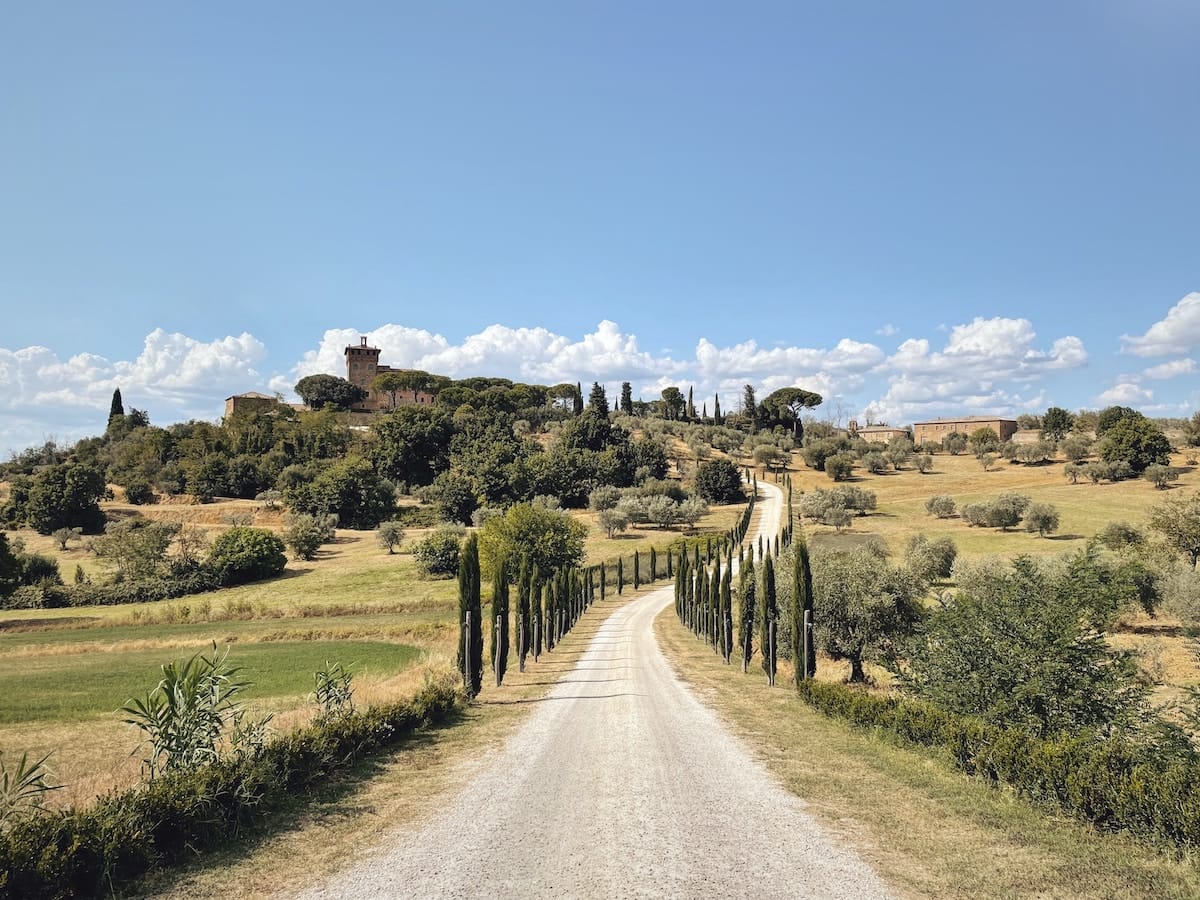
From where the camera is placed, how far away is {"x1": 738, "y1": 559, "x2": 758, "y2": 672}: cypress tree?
24.9m

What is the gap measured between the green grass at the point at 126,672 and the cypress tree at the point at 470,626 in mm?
5528

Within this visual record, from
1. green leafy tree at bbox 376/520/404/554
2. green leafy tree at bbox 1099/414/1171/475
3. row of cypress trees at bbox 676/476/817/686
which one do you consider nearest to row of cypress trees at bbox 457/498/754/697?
row of cypress trees at bbox 676/476/817/686

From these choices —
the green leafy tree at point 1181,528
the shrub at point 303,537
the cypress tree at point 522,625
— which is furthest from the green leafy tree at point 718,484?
the cypress tree at point 522,625

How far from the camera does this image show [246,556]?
62.4 m

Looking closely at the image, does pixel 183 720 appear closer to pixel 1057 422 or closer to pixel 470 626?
pixel 470 626

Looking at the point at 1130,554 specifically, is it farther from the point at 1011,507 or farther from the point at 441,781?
the point at 441,781

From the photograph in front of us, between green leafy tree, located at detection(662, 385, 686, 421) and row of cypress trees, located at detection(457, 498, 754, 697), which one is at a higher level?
green leafy tree, located at detection(662, 385, 686, 421)

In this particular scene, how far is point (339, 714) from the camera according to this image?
1238cm

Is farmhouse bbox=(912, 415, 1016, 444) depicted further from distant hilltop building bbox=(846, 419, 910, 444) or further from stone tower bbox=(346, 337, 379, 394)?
stone tower bbox=(346, 337, 379, 394)

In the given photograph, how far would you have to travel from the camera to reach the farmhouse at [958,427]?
156m


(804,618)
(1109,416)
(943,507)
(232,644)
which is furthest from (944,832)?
(1109,416)

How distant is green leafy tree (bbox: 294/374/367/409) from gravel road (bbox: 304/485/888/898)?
154483mm

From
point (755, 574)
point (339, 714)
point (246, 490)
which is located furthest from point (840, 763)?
point (246, 490)

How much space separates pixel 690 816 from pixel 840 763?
4181 millimetres
